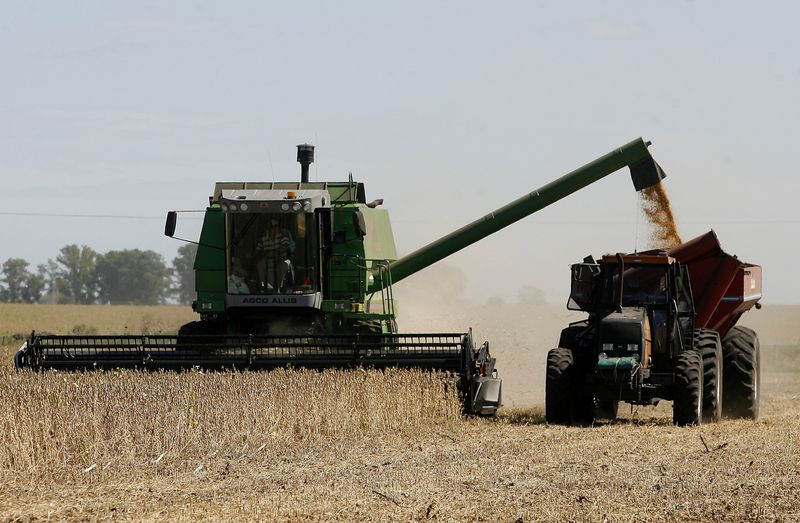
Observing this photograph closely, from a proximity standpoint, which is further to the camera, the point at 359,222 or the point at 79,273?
the point at 79,273

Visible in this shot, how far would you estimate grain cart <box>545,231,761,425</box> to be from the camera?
11945 mm

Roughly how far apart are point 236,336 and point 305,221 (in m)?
2.03

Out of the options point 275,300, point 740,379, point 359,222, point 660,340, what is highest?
point 359,222

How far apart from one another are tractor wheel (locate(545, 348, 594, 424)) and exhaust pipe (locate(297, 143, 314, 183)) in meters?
5.90

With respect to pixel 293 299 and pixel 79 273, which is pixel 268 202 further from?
pixel 79 273

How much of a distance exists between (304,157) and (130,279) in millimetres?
72603

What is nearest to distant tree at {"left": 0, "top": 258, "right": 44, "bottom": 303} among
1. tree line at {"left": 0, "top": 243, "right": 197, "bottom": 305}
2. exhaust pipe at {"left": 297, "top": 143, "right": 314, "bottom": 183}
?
tree line at {"left": 0, "top": 243, "right": 197, "bottom": 305}

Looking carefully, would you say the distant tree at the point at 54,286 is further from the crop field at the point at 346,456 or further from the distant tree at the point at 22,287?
the crop field at the point at 346,456

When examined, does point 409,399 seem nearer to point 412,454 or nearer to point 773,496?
point 412,454

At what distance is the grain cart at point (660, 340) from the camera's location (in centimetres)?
1195

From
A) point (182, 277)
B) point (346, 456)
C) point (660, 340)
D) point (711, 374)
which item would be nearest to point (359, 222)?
point (660, 340)

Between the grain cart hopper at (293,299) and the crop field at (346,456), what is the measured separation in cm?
66

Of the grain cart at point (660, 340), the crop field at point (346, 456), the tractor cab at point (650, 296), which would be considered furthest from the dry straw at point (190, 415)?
the tractor cab at point (650, 296)

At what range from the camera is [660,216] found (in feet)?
52.4
